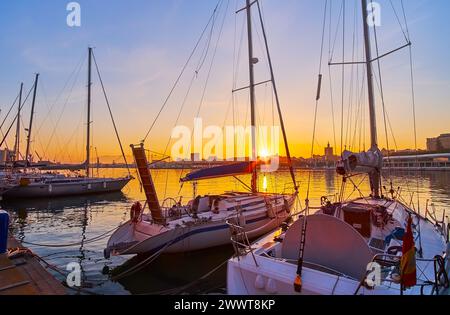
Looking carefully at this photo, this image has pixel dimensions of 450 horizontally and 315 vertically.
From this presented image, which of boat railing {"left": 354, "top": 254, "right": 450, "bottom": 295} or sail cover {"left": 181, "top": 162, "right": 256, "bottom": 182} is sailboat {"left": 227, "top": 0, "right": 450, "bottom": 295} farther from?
sail cover {"left": 181, "top": 162, "right": 256, "bottom": 182}

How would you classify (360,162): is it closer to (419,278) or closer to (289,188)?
(419,278)

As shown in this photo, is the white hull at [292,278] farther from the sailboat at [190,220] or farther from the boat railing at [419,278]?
the sailboat at [190,220]

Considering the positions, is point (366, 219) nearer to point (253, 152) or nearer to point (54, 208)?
point (253, 152)

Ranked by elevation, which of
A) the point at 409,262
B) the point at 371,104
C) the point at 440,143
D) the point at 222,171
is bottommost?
the point at 409,262

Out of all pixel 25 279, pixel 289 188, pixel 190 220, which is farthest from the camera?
pixel 289 188

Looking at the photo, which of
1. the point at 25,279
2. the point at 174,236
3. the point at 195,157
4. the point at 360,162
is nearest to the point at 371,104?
the point at 360,162

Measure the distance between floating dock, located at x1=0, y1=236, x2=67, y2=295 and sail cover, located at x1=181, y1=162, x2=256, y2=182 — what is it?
8237mm

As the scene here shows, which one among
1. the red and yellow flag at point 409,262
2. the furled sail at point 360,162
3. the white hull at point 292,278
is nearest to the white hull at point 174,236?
the furled sail at point 360,162

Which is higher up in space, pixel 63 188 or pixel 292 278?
pixel 292 278

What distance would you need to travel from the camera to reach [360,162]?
11.6m

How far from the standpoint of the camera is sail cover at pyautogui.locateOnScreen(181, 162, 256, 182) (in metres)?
15.1

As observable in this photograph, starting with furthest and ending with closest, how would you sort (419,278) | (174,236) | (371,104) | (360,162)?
(371,104) → (174,236) → (360,162) → (419,278)

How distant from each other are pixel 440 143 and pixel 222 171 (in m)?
154

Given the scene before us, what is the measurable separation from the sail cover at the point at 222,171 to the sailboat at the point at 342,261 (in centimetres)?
647
